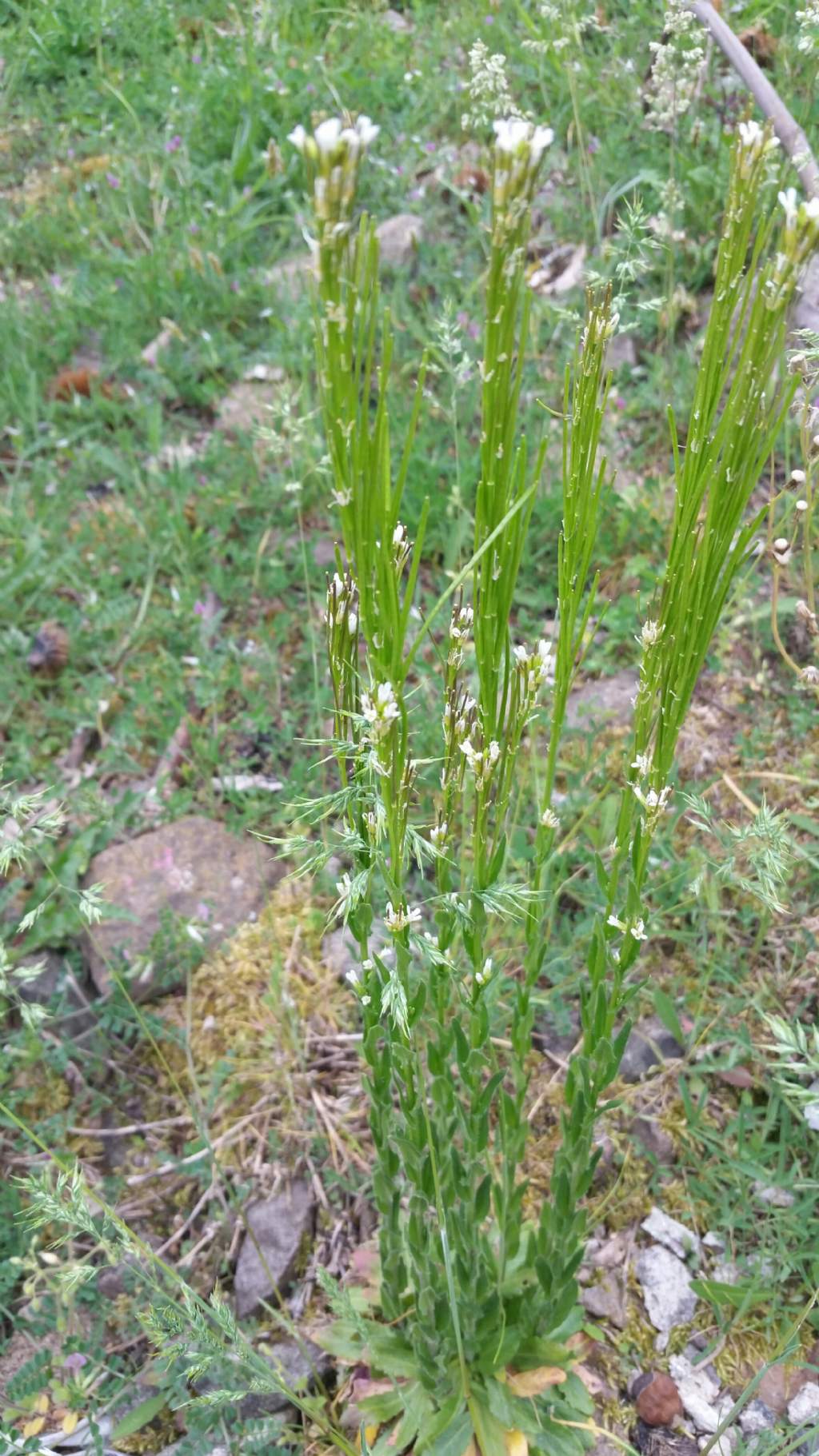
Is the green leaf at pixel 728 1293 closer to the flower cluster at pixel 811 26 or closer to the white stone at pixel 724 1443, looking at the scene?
the white stone at pixel 724 1443

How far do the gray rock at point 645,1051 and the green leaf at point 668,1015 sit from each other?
41 millimetres

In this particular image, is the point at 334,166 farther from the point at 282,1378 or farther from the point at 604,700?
the point at 604,700

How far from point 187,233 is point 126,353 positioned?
2.21 feet

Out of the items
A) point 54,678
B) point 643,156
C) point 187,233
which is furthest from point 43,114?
point 54,678

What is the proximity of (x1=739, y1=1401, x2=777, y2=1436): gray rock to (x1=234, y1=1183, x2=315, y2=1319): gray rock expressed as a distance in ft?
3.00

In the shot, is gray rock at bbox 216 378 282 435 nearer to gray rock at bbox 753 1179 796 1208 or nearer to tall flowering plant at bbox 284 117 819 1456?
tall flowering plant at bbox 284 117 819 1456

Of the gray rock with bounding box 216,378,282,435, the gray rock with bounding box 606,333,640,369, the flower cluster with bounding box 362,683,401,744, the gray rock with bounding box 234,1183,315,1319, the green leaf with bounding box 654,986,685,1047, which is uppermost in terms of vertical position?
the flower cluster with bounding box 362,683,401,744

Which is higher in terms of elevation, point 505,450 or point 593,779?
point 505,450

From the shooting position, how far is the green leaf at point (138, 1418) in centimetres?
200

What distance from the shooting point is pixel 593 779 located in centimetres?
285

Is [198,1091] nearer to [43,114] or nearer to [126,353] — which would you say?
[126,353]

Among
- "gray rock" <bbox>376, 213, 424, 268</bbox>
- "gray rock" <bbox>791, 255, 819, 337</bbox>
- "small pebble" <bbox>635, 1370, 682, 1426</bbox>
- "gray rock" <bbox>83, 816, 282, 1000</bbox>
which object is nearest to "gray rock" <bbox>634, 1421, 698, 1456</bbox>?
"small pebble" <bbox>635, 1370, 682, 1426</bbox>

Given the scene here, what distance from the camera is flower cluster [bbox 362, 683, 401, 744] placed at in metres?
1.14

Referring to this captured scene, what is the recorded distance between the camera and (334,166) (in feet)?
2.76
